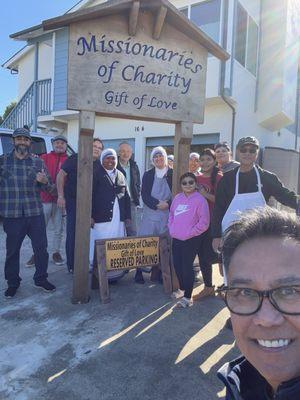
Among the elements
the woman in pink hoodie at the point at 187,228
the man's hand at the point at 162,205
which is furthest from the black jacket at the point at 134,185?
the woman in pink hoodie at the point at 187,228

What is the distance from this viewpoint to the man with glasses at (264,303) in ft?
3.39

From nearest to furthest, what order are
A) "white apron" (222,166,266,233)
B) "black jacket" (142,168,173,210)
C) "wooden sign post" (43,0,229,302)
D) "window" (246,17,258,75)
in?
"white apron" (222,166,266,233) → "wooden sign post" (43,0,229,302) → "black jacket" (142,168,173,210) → "window" (246,17,258,75)

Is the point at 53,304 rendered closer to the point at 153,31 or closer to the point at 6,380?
the point at 6,380

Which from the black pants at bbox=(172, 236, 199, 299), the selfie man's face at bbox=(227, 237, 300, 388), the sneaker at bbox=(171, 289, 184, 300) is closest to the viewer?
the selfie man's face at bbox=(227, 237, 300, 388)

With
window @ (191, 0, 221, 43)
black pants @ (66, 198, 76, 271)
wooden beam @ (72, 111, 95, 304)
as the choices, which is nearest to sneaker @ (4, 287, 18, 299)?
wooden beam @ (72, 111, 95, 304)

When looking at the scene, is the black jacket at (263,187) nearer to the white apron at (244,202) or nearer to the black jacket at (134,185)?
the white apron at (244,202)

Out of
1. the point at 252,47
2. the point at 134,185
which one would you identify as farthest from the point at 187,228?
the point at 252,47

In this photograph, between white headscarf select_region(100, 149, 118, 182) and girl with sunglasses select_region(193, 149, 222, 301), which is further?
white headscarf select_region(100, 149, 118, 182)

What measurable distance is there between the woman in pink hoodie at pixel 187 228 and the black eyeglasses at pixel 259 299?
257cm

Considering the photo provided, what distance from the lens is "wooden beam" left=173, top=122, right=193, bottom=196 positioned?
4.31m

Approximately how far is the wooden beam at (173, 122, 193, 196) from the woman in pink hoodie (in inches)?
16.2

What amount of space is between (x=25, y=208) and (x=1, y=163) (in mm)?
560

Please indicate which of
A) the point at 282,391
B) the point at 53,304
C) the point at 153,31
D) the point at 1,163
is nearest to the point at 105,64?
the point at 153,31

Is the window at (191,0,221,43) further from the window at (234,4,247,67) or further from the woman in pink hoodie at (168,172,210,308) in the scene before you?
the woman in pink hoodie at (168,172,210,308)
